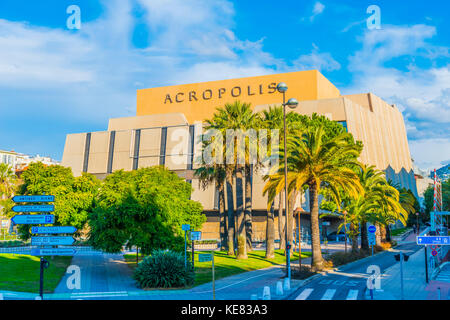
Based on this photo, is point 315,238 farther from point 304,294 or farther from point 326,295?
point 326,295

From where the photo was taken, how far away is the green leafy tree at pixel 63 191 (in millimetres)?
38375

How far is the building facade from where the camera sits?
3118 inches

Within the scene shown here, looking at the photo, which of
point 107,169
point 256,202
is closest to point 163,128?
point 107,169

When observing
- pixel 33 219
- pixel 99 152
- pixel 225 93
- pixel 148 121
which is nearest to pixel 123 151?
pixel 99 152

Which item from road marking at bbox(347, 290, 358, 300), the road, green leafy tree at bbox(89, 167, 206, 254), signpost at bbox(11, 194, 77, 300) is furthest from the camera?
green leafy tree at bbox(89, 167, 206, 254)

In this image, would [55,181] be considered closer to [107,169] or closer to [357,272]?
[357,272]

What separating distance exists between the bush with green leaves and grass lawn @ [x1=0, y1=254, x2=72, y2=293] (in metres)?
4.80

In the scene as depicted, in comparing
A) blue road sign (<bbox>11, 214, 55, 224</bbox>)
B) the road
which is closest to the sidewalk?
the road

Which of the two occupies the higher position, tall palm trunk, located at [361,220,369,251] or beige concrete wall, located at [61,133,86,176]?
beige concrete wall, located at [61,133,86,176]

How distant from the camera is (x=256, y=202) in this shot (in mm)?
74875

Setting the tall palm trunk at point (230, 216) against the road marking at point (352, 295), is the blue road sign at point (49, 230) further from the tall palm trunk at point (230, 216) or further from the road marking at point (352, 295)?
the tall palm trunk at point (230, 216)

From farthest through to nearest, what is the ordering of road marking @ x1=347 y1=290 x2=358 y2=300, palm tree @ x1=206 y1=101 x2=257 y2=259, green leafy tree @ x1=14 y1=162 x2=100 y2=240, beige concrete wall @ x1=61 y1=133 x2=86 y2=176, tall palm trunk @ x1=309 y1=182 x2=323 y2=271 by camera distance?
beige concrete wall @ x1=61 y1=133 x2=86 y2=176 → palm tree @ x1=206 y1=101 x2=257 y2=259 → green leafy tree @ x1=14 y1=162 x2=100 y2=240 → tall palm trunk @ x1=309 y1=182 x2=323 y2=271 → road marking @ x1=347 y1=290 x2=358 y2=300

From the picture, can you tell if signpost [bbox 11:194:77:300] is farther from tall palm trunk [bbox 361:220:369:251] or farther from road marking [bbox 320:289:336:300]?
tall palm trunk [bbox 361:220:369:251]

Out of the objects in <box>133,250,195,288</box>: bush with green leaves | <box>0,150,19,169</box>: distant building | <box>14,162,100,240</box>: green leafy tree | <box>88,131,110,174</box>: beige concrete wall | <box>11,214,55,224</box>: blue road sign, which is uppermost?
<box>0,150,19,169</box>: distant building
